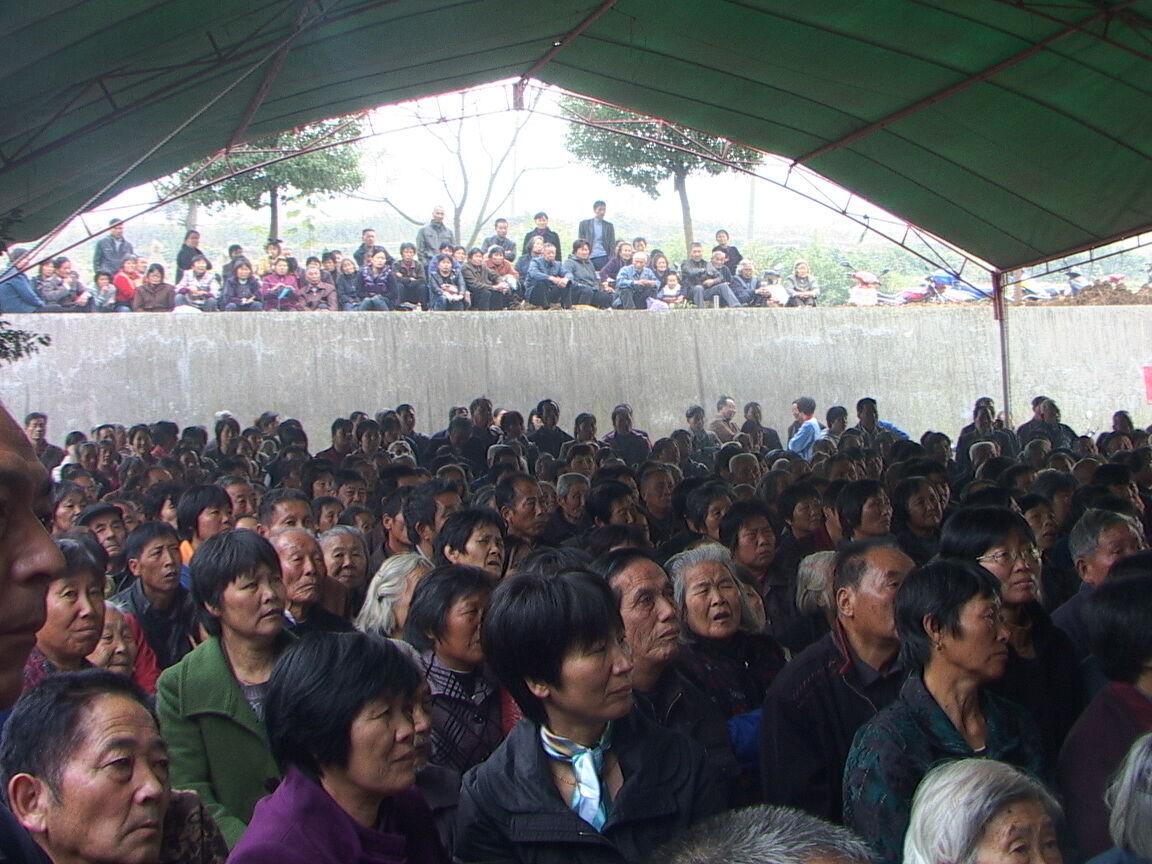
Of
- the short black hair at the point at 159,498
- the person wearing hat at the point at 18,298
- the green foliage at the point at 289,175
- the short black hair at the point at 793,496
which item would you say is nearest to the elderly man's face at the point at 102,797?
the short black hair at the point at 793,496

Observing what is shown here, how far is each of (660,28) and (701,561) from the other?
7524 mm

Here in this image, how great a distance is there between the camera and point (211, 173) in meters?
20.0

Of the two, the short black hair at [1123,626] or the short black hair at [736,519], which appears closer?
the short black hair at [1123,626]

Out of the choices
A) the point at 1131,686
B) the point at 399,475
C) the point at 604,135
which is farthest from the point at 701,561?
the point at 604,135

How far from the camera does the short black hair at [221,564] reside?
12.1 feet

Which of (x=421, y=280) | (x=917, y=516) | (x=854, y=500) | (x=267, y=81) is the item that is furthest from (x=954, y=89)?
(x=421, y=280)

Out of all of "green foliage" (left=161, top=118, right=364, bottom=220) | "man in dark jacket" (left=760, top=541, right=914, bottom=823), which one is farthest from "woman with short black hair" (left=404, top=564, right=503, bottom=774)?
"green foliage" (left=161, top=118, right=364, bottom=220)

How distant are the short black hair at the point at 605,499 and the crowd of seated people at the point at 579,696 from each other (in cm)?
58

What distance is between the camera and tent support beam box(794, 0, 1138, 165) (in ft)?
30.0

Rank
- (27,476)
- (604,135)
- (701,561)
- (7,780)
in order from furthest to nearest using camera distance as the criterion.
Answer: (604,135) → (701,561) → (7,780) → (27,476)

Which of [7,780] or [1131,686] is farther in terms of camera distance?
[1131,686]

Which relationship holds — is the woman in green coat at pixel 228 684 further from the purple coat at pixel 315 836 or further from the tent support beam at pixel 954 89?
the tent support beam at pixel 954 89

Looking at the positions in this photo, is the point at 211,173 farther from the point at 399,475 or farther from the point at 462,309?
the point at 399,475

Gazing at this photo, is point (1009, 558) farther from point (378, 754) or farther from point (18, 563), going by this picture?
point (18, 563)
